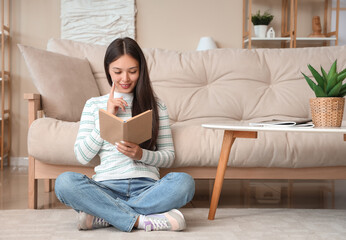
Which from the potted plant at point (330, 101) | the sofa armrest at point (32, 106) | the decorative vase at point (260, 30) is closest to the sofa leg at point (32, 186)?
the sofa armrest at point (32, 106)

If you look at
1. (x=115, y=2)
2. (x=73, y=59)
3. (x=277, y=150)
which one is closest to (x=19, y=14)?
(x=115, y=2)

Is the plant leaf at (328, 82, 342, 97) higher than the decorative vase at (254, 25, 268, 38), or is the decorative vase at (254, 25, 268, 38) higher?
the decorative vase at (254, 25, 268, 38)

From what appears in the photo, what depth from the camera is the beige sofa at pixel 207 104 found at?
1940 millimetres

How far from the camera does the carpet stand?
153 centimetres

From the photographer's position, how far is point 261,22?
3.97 meters

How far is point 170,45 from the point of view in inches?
160

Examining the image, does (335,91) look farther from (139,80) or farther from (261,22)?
(261,22)

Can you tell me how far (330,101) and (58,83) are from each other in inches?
51.8

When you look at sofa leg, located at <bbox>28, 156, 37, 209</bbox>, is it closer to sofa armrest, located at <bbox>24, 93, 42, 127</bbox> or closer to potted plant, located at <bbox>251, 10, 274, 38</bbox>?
sofa armrest, located at <bbox>24, 93, 42, 127</bbox>

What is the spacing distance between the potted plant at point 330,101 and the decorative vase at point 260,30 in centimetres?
247

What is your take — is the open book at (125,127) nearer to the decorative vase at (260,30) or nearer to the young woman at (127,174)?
the young woman at (127,174)

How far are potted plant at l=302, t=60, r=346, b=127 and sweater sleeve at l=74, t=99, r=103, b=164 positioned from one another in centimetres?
80

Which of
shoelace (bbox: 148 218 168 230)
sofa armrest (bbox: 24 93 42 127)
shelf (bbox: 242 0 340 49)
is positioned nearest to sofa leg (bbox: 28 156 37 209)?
sofa armrest (bbox: 24 93 42 127)

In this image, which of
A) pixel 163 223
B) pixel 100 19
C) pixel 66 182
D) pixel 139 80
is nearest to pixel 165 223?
pixel 163 223
